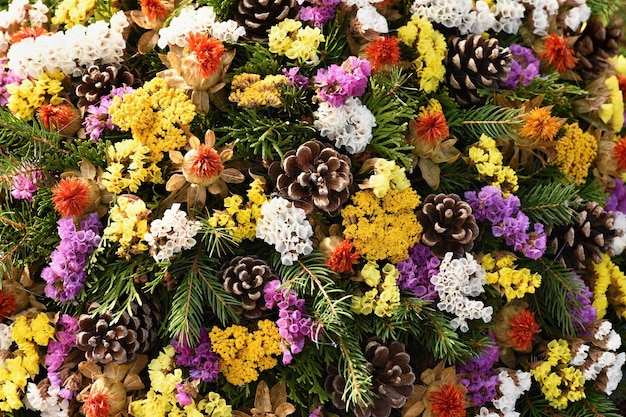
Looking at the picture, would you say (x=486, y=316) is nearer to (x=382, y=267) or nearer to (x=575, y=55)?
(x=382, y=267)

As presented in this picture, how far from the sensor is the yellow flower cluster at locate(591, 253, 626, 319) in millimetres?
1538

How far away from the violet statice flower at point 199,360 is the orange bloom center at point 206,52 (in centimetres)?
51

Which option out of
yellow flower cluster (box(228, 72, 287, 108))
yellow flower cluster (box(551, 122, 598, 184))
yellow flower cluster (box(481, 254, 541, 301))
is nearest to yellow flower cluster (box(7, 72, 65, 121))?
yellow flower cluster (box(228, 72, 287, 108))

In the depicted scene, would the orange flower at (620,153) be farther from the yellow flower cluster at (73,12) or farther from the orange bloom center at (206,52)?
the yellow flower cluster at (73,12)

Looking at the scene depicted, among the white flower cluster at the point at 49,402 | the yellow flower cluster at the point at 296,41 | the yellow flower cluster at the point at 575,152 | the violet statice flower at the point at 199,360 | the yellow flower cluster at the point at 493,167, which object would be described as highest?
the yellow flower cluster at the point at 296,41

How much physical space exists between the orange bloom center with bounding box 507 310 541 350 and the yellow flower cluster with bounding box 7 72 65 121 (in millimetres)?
1026

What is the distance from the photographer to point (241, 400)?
4.28 feet

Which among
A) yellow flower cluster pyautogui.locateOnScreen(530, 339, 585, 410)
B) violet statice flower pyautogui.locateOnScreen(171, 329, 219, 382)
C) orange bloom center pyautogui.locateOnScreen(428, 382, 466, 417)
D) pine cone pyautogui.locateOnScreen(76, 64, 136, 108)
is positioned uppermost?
pine cone pyautogui.locateOnScreen(76, 64, 136, 108)

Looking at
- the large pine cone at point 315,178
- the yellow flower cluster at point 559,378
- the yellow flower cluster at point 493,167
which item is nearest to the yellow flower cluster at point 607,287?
the yellow flower cluster at point 559,378

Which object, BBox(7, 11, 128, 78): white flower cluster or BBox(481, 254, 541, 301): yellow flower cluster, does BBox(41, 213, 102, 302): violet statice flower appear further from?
BBox(481, 254, 541, 301): yellow flower cluster

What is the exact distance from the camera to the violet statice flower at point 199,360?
1.25 metres

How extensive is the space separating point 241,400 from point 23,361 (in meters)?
0.42

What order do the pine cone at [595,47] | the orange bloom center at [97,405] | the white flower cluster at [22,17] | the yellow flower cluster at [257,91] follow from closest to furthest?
the orange bloom center at [97,405]
the yellow flower cluster at [257,91]
the white flower cluster at [22,17]
the pine cone at [595,47]

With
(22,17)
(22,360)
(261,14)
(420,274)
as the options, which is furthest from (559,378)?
(22,17)
